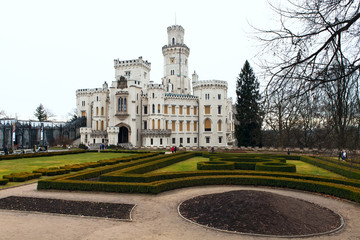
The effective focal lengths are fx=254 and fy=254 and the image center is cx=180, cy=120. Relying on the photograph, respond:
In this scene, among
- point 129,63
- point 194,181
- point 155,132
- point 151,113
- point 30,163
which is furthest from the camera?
point 129,63

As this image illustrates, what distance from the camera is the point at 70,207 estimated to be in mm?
11453

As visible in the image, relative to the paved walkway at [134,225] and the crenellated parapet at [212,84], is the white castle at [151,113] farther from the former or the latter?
the paved walkway at [134,225]

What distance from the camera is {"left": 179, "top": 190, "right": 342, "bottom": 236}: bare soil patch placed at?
884cm

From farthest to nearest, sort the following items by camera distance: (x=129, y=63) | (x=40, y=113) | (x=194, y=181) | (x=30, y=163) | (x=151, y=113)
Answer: (x=40, y=113), (x=129, y=63), (x=151, y=113), (x=30, y=163), (x=194, y=181)

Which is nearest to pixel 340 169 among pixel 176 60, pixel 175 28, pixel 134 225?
pixel 134 225

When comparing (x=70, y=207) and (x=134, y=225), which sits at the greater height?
(x=70, y=207)

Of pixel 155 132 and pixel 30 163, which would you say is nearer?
pixel 30 163

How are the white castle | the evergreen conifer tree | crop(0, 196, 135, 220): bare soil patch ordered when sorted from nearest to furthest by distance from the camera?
crop(0, 196, 135, 220): bare soil patch < the white castle < the evergreen conifer tree

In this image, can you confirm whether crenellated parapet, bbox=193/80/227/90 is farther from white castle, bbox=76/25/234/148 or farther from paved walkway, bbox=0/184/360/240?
paved walkway, bbox=0/184/360/240

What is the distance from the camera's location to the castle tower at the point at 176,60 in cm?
6600

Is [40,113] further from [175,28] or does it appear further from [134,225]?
[134,225]

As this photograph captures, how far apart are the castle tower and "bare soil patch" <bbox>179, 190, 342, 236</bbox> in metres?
55.8

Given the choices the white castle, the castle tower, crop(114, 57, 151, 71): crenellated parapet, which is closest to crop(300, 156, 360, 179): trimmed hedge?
the white castle

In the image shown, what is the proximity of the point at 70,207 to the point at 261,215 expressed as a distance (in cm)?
824
